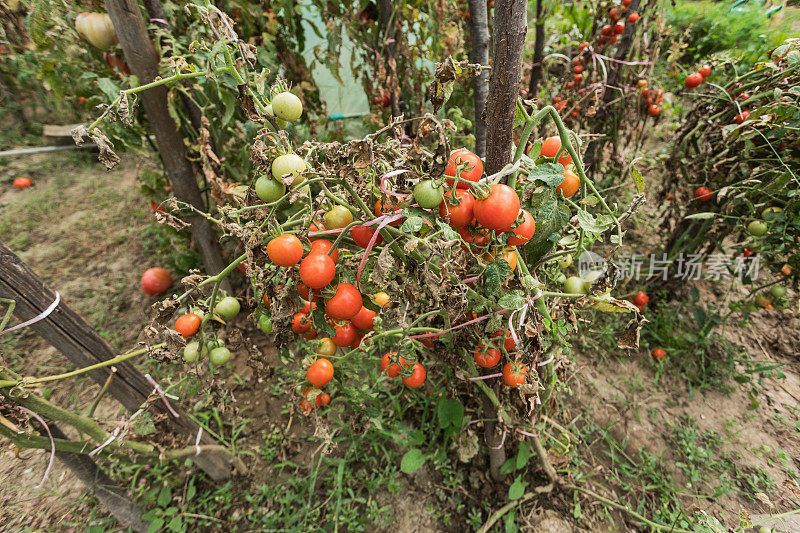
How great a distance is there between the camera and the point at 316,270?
2.21ft

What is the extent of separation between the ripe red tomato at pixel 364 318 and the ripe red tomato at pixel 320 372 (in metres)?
0.17

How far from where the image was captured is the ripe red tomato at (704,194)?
180 centimetres

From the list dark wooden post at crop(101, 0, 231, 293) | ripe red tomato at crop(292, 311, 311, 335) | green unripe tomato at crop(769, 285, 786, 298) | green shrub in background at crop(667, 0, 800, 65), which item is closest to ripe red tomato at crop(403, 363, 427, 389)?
ripe red tomato at crop(292, 311, 311, 335)

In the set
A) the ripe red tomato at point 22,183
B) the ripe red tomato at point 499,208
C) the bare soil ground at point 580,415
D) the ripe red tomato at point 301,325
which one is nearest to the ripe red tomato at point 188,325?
the ripe red tomato at point 301,325

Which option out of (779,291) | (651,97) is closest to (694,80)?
(651,97)

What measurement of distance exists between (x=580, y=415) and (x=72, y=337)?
6.51 feet

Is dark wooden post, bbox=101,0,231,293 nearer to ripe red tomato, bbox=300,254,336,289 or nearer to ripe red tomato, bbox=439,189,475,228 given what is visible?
ripe red tomato, bbox=300,254,336,289

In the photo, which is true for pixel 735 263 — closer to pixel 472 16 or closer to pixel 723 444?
pixel 723 444

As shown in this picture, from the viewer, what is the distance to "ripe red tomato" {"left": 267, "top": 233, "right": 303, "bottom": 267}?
65 centimetres

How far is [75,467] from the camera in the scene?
50.1 inches

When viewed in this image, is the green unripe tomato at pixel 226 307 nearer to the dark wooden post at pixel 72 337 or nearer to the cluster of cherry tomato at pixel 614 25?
the dark wooden post at pixel 72 337

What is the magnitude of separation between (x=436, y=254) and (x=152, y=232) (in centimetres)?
299

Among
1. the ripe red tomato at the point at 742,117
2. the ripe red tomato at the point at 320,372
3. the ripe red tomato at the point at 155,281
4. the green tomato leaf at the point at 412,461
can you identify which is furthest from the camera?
the ripe red tomato at the point at 155,281

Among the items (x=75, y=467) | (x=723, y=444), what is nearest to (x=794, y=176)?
(x=723, y=444)
